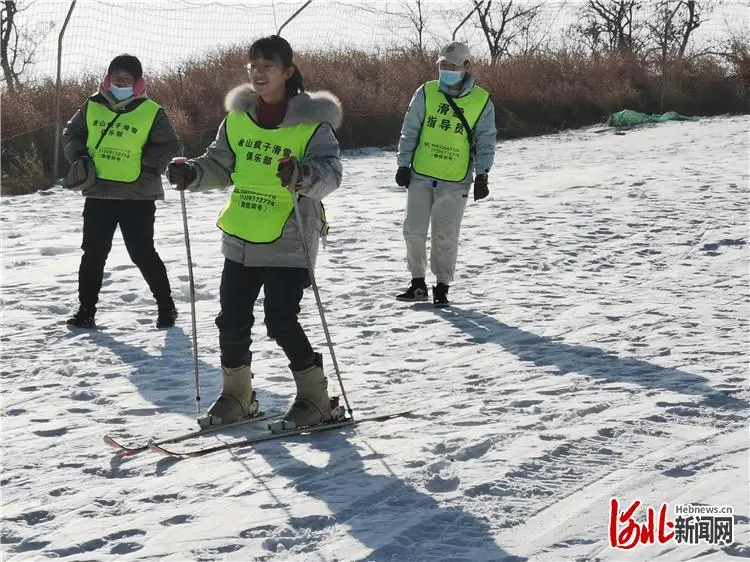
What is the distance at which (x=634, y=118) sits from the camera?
60.3 ft

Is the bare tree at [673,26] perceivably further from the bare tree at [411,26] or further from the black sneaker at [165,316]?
the black sneaker at [165,316]

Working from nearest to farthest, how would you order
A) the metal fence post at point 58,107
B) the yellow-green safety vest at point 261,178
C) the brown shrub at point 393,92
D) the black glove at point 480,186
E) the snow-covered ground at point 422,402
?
the snow-covered ground at point 422,402 < the yellow-green safety vest at point 261,178 < the black glove at point 480,186 < the metal fence post at point 58,107 < the brown shrub at point 393,92

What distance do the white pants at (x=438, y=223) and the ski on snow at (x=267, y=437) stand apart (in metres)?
2.33

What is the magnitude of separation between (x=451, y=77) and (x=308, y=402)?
3071 mm

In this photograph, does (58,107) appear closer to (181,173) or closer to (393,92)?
(393,92)

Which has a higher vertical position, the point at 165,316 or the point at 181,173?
the point at 181,173

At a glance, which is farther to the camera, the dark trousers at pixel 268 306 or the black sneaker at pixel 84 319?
the black sneaker at pixel 84 319

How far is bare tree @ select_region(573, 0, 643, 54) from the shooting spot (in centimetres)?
2248

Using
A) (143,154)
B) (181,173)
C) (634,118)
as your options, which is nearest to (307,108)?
(181,173)

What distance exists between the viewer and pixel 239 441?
14.5 ft

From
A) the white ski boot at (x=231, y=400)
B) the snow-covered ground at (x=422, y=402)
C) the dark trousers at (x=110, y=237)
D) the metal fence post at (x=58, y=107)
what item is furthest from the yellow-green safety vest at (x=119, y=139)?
the metal fence post at (x=58, y=107)

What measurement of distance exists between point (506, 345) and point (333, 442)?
73.6 inches

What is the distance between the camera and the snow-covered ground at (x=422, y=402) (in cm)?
359

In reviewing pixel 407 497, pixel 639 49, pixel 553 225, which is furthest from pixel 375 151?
pixel 407 497
